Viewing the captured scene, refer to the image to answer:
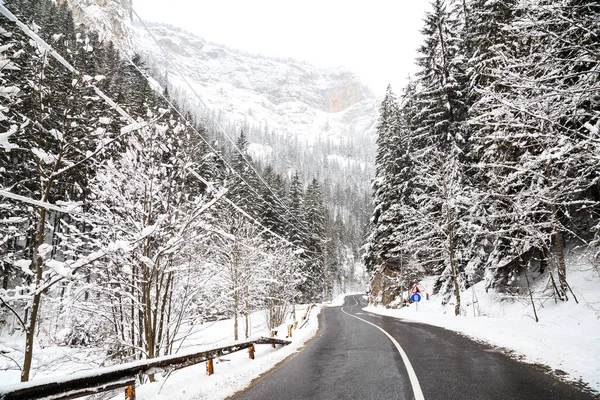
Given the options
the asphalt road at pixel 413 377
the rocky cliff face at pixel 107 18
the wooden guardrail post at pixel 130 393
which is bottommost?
the asphalt road at pixel 413 377

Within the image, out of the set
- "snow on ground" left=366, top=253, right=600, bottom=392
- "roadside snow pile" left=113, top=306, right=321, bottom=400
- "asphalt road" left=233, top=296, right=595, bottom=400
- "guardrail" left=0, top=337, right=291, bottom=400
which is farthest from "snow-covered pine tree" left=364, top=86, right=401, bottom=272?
"guardrail" left=0, top=337, right=291, bottom=400

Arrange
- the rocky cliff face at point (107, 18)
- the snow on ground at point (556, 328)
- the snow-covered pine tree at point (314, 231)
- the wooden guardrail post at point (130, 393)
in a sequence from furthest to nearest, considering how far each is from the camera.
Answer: the rocky cliff face at point (107, 18) → the snow-covered pine tree at point (314, 231) → the snow on ground at point (556, 328) → the wooden guardrail post at point (130, 393)

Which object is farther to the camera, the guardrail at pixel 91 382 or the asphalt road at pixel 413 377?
the asphalt road at pixel 413 377

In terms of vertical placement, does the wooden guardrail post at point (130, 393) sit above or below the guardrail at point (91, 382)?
below

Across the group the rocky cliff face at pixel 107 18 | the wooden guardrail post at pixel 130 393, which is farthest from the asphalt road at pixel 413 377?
the rocky cliff face at pixel 107 18

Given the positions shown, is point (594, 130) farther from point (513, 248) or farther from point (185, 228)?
point (513, 248)

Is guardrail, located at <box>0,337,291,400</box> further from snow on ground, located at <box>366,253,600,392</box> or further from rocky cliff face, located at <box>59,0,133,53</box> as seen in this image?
rocky cliff face, located at <box>59,0,133,53</box>

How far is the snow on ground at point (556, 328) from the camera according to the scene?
6426 millimetres

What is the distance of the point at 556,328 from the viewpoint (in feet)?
33.6

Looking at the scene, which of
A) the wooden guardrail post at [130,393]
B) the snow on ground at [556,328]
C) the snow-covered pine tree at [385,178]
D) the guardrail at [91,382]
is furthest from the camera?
the snow-covered pine tree at [385,178]

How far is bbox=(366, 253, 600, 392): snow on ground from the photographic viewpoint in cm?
643

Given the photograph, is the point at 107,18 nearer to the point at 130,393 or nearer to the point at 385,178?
the point at 385,178

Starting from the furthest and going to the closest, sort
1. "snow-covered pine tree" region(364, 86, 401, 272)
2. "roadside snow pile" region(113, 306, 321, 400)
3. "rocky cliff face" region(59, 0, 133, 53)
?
"rocky cliff face" region(59, 0, 133, 53) → "snow-covered pine tree" region(364, 86, 401, 272) → "roadside snow pile" region(113, 306, 321, 400)

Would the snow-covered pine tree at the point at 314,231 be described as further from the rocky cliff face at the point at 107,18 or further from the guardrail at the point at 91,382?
the rocky cliff face at the point at 107,18
